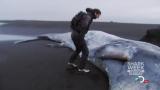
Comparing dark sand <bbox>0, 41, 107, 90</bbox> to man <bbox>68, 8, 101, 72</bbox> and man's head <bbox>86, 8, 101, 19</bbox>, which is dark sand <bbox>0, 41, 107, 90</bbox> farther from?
man's head <bbox>86, 8, 101, 19</bbox>

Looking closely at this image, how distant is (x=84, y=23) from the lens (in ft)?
41.9

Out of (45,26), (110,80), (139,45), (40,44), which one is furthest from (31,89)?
(45,26)

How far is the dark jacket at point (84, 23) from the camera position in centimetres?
1275

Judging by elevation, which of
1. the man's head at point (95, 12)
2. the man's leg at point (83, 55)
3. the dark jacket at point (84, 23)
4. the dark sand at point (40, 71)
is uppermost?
the man's head at point (95, 12)

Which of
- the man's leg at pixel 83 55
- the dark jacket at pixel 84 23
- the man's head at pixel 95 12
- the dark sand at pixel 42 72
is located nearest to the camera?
the dark sand at pixel 42 72

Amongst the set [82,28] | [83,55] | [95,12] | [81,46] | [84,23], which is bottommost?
[83,55]

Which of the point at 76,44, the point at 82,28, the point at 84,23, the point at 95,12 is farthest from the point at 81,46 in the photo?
the point at 95,12

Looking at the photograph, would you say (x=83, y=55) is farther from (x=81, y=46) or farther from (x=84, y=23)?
(x=84, y=23)

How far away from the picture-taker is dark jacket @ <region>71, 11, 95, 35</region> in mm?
12750

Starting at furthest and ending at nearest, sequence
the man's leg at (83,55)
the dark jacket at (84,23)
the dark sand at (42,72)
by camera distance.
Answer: the man's leg at (83,55) < the dark jacket at (84,23) < the dark sand at (42,72)

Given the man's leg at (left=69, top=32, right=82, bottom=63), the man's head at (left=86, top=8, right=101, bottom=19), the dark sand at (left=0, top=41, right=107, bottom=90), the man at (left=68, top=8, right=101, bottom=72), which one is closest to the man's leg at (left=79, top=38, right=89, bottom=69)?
the man at (left=68, top=8, right=101, bottom=72)

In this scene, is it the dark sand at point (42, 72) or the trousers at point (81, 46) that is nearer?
the dark sand at point (42, 72)

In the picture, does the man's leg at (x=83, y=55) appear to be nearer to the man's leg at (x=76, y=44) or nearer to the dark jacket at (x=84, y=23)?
the man's leg at (x=76, y=44)

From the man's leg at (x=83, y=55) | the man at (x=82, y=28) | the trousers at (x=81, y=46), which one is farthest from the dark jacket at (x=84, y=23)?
the man's leg at (x=83, y=55)
